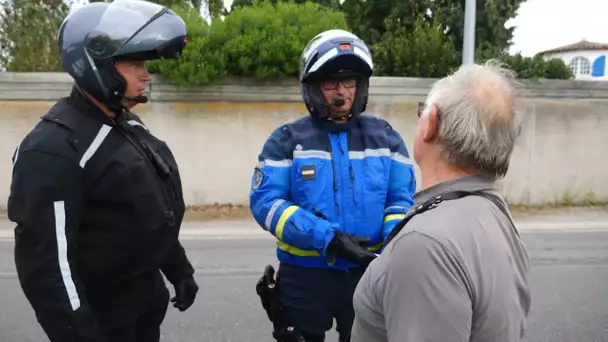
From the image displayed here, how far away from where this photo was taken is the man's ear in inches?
53.1

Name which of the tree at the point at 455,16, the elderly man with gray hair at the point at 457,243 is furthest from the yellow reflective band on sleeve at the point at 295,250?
the tree at the point at 455,16

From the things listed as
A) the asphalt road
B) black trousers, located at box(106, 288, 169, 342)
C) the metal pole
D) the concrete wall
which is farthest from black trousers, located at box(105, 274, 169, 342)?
the metal pole

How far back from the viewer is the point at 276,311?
2277mm

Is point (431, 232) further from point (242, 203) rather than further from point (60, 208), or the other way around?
point (242, 203)

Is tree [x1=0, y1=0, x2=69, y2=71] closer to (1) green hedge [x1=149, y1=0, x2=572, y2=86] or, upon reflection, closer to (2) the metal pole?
(1) green hedge [x1=149, y1=0, x2=572, y2=86]

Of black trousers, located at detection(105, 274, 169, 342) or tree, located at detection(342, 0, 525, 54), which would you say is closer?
black trousers, located at detection(105, 274, 169, 342)

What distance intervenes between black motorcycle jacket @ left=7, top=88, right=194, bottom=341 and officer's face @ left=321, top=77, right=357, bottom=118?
2.12ft

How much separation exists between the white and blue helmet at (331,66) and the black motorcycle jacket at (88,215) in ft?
1.99

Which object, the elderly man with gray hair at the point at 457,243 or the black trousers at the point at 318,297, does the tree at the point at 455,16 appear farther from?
the elderly man with gray hair at the point at 457,243

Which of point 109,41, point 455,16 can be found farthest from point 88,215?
point 455,16

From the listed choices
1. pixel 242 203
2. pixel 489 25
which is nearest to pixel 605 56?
pixel 489 25

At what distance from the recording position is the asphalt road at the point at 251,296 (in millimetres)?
3928

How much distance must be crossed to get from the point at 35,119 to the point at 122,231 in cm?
707

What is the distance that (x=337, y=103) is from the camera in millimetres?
2197
